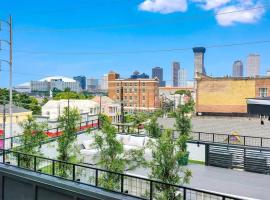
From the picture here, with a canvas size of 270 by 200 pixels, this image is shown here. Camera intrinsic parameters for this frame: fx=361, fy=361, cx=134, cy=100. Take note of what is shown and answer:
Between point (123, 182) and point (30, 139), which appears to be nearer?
point (123, 182)

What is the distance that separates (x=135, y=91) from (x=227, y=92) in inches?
4606

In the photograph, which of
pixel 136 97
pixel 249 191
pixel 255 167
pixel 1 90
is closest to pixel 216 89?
pixel 255 167

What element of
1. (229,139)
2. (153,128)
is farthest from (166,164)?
(229,139)

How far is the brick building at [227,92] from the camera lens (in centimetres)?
4531

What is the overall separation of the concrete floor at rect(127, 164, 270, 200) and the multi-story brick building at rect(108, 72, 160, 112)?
456 ft

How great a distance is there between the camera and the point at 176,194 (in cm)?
937

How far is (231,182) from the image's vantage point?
14453mm

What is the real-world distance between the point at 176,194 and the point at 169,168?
0.93m

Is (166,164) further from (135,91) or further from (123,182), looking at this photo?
(135,91)

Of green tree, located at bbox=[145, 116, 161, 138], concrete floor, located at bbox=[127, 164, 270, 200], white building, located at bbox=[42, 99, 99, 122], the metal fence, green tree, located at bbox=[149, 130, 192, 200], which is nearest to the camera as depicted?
green tree, located at bbox=[149, 130, 192, 200]

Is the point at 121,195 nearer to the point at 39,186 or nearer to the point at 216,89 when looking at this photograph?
the point at 39,186

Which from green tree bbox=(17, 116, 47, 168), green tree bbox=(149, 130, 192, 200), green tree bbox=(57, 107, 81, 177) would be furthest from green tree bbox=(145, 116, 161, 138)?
green tree bbox=(149, 130, 192, 200)

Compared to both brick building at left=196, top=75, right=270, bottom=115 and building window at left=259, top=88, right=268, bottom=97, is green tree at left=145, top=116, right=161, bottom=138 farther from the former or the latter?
building window at left=259, top=88, right=268, bottom=97

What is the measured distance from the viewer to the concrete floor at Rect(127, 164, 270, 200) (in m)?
13.0
